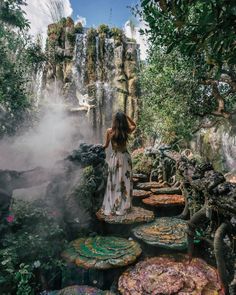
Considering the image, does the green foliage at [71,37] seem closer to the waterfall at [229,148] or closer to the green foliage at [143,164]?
the waterfall at [229,148]

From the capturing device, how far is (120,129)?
200 inches

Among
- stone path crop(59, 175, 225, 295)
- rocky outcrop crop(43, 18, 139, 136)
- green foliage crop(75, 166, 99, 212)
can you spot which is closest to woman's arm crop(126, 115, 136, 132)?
green foliage crop(75, 166, 99, 212)

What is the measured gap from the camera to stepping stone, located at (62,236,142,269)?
11.5 feet

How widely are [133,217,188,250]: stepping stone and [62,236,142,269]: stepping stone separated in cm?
27

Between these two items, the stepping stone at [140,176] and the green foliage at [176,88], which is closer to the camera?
the green foliage at [176,88]

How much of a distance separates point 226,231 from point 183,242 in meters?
1.17

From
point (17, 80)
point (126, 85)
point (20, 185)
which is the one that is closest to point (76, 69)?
point (126, 85)

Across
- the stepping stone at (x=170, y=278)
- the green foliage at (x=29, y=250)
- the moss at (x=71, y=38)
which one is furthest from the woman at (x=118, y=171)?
the moss at (x=71, y=38)

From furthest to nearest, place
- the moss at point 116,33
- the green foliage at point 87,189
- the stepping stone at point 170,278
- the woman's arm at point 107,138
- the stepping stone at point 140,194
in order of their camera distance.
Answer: the moss at point 116,33 < the stepping stone at point 140,194 < the woman's arm at point 107,138 < the green foliage at point 87,189 < the stepping stone at point 170,278

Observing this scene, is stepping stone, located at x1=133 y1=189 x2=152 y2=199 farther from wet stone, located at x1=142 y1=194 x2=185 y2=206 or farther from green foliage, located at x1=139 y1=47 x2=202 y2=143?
green foliage, located at x1=139 y1=47 x2=202 y2=143

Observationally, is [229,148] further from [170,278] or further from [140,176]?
[170,278]

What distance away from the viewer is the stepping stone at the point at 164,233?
3893mm

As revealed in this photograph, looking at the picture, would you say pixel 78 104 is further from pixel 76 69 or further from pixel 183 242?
pixel 183 242

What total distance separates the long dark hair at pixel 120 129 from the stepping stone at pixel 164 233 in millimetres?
1822
